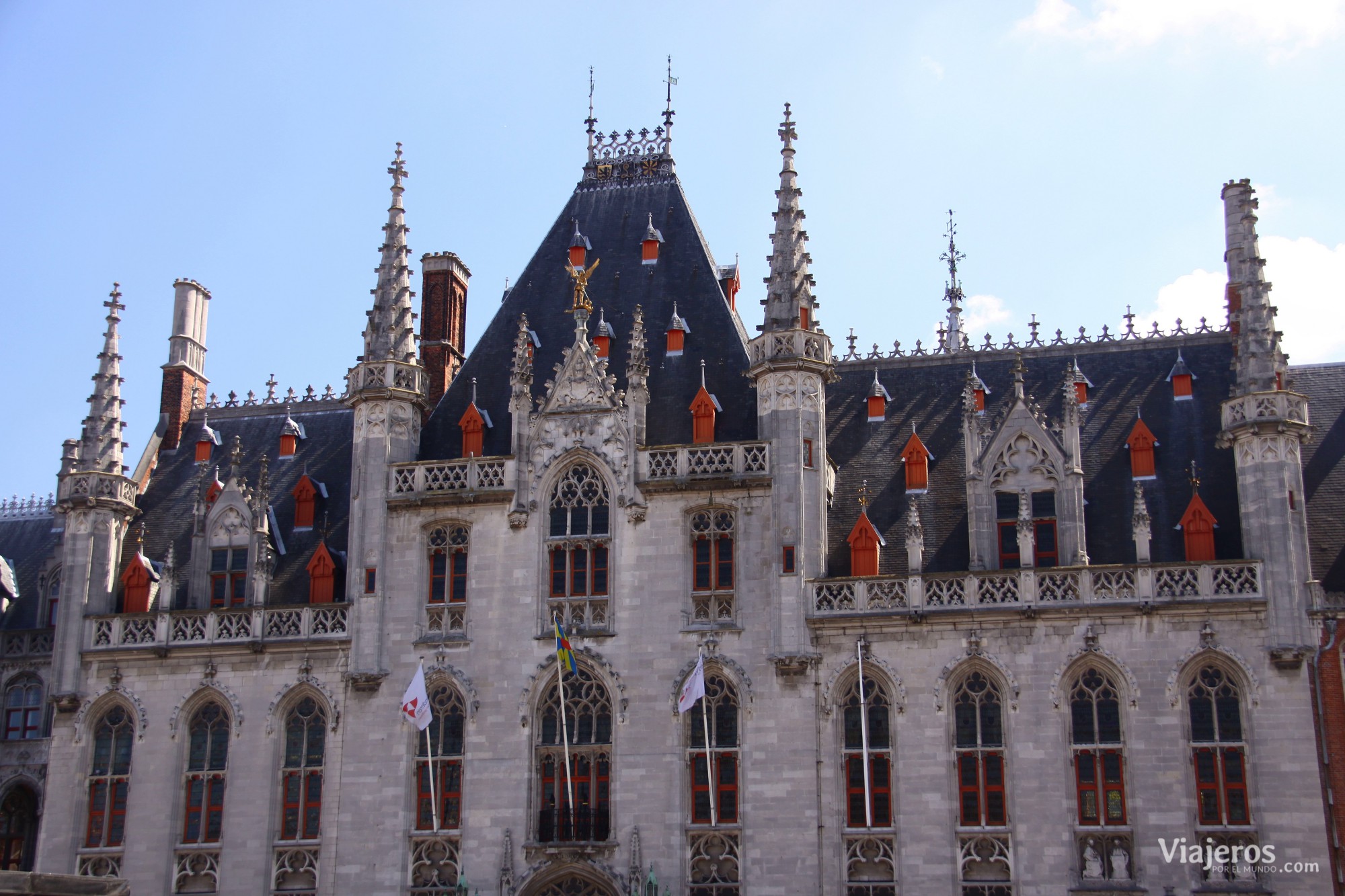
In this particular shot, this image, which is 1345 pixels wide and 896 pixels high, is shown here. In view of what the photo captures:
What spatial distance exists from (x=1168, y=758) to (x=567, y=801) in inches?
580

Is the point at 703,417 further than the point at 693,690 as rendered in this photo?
Yes

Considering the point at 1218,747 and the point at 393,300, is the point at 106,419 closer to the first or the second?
the point at 393,300

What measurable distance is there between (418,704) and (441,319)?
14.3 m

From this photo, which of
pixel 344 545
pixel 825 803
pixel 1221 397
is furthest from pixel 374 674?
pixel 1221 397

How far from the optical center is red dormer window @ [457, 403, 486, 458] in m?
44.2

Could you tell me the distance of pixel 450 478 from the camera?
43.0 meters

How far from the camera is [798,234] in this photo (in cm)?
4409

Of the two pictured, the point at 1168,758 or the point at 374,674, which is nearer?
the point at 1168,758

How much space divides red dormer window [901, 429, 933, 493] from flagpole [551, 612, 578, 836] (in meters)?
10.4

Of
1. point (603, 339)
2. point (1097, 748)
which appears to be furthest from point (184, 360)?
point (1097, 748)

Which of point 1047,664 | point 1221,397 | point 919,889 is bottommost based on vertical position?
point 919,889

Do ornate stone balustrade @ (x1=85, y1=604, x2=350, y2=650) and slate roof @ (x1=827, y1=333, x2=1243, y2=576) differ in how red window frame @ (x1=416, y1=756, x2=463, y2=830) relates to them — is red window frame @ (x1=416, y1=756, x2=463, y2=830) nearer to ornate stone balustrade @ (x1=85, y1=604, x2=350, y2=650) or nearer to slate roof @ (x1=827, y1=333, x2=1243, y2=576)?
ornate stone balustrade @ (x1=85, y1=604, x2=350, y2=650)

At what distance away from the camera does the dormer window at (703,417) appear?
140ft

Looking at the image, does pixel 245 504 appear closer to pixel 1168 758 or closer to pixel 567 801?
pixel 567 801
